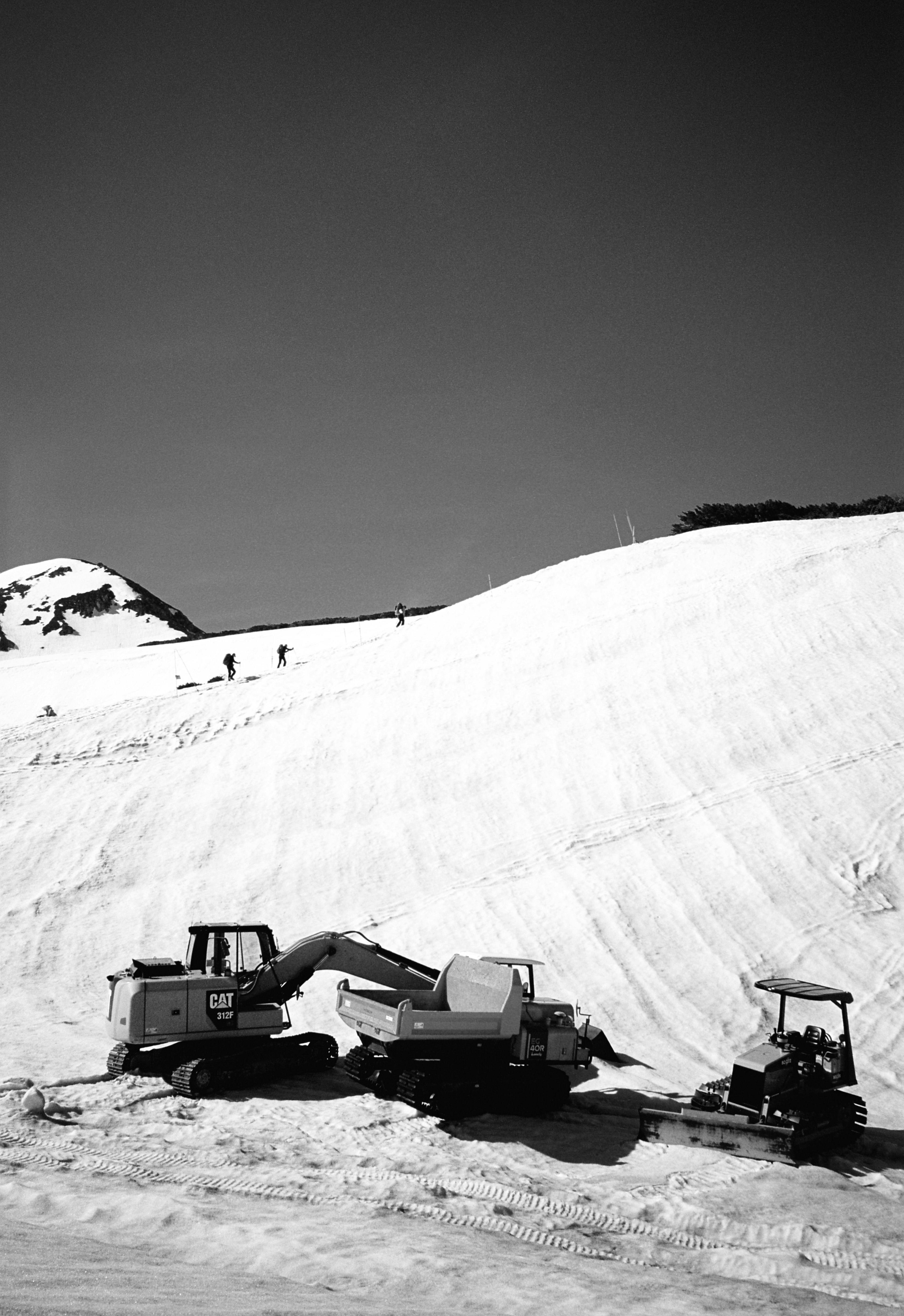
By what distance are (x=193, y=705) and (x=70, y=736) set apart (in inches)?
129

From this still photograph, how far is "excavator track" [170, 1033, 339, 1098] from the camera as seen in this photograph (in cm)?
1105

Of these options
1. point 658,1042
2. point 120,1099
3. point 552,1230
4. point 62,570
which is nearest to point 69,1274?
point 552,1230

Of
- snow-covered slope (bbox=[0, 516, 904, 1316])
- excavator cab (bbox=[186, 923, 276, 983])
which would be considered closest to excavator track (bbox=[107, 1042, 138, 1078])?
snow-covered slope (bbox=[0, 516, 904, 1316])

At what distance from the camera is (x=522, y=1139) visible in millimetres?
10148

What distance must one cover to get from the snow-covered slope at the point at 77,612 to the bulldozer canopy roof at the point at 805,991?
76734mm

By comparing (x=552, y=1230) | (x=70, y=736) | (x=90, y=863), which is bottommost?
(x=552, y=1230)

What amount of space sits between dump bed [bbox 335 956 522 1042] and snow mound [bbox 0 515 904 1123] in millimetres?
2145

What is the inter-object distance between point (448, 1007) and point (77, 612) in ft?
300

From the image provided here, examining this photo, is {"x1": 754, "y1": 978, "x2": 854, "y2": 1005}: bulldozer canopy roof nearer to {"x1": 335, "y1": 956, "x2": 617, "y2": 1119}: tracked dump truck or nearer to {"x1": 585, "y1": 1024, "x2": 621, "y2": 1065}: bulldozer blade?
{"x1": 335, "y1": 956, "x2": 617, "y2": 1119}: tracked dump truck

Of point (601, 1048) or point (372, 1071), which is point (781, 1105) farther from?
point (372, 1071)

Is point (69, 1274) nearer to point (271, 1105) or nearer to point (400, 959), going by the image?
point (271, 1105)

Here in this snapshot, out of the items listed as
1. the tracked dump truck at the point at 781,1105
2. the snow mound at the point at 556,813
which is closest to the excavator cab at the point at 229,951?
the snow mound at the point at 556,813

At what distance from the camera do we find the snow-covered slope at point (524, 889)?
7.34m

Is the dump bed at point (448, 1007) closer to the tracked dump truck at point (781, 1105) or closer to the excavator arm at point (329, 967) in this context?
the excavator arm at point (329, 967)
